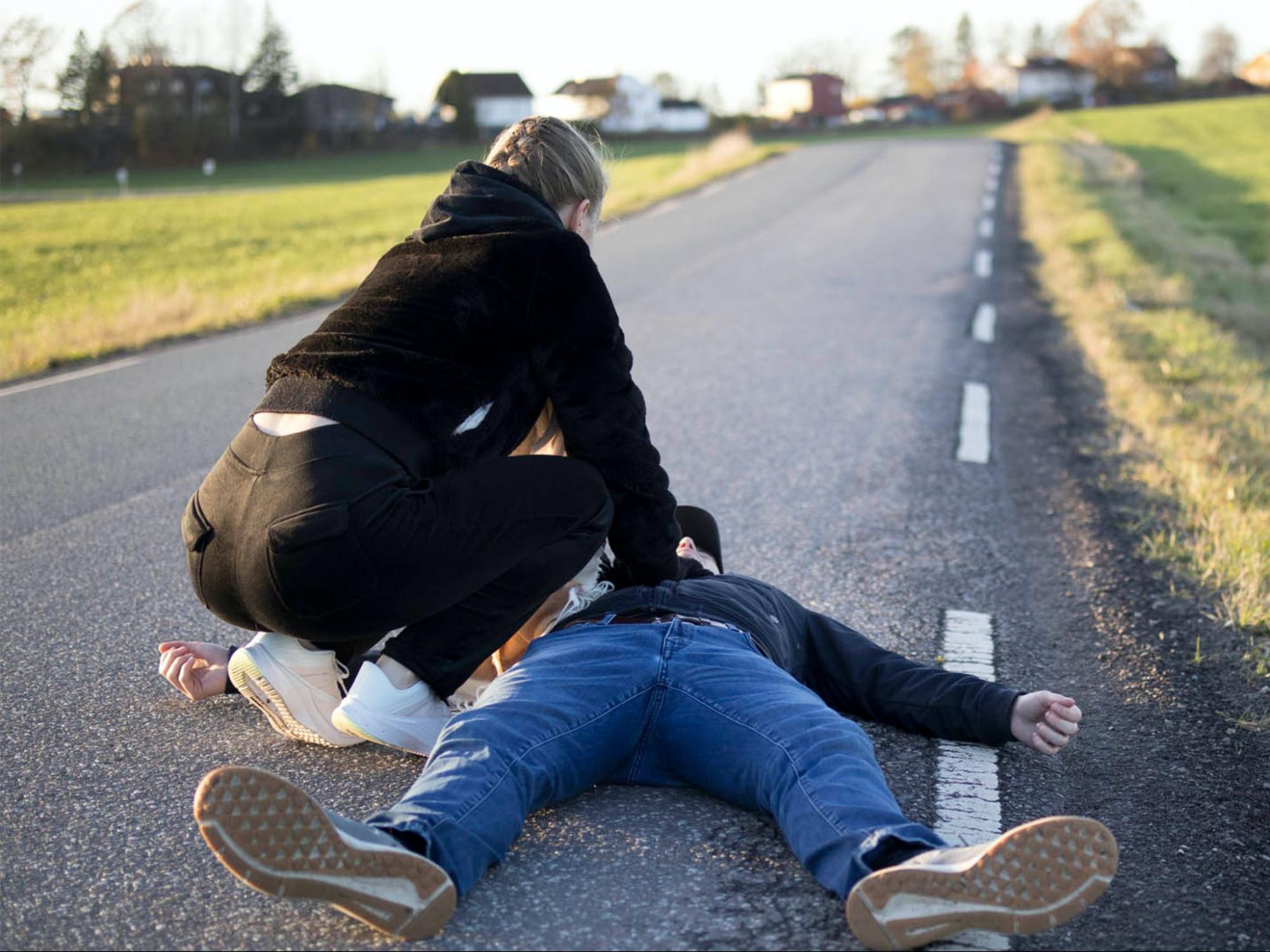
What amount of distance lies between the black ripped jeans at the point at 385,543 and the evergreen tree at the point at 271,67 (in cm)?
7196

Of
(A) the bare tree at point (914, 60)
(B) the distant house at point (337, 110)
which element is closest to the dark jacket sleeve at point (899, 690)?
(B) the distant house at point (337, 110)

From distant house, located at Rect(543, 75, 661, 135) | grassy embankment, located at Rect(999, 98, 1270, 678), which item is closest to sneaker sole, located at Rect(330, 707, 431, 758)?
grassy embankment, located at Rect(999, 98, 1270, 678)

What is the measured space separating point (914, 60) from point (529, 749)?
134937 mm

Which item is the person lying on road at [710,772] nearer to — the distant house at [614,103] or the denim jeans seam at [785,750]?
the denim jeans seam at [785,750]

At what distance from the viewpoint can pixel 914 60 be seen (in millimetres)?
127312

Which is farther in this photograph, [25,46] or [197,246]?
[25,46]

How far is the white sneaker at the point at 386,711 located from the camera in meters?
2.88

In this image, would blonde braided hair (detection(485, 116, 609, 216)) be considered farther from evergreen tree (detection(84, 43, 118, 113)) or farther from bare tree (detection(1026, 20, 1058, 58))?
bare tree (detection(1026, 20, 1058, 58))

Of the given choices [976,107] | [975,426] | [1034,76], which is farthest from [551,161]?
[1034,76]

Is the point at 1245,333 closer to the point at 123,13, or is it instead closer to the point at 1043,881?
the point at 1043,881

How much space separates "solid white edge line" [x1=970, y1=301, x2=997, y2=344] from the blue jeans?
7286 mm

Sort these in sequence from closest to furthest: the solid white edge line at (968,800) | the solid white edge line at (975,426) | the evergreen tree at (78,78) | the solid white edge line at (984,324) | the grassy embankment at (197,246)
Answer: the solid white edge line at (968,800)
the solid white edge line at (975,426)
the solid white edge line at (984,324)
the grassy embankment at (197,246)
the evergreen tree at (78,78)

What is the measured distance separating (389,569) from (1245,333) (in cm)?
1025

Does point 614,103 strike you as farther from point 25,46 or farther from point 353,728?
point 353,728
